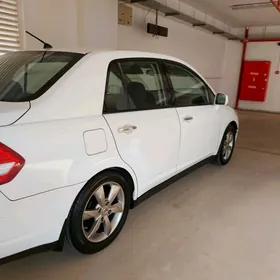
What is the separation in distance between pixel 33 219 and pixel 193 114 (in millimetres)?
1840

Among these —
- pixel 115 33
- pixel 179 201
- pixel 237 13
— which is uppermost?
pixel 237 13

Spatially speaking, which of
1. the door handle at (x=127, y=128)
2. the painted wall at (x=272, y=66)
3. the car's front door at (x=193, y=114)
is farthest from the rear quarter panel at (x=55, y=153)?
the painted wall at (x=272, y=66)

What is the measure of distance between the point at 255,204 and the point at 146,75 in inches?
67.0

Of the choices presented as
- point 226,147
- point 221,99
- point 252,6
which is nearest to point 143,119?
point 221,99

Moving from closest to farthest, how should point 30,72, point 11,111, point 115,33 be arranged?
point 11,111 → point 30,72 → point 115,33

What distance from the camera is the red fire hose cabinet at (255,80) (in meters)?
10.5

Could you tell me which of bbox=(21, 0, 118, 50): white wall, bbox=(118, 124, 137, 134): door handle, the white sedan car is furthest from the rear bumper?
bbox=(21, 0, 118, 50): white wall

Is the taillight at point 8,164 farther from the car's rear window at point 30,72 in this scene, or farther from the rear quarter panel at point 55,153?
the car's rear window at point 30,72

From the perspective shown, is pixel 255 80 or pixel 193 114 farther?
pixel 255 80

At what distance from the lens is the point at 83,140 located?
163cm

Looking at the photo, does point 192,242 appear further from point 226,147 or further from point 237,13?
point 237,13

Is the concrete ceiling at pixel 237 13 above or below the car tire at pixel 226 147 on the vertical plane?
above

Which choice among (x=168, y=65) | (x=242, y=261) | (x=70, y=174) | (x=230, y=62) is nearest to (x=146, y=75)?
(x=168, y=65)

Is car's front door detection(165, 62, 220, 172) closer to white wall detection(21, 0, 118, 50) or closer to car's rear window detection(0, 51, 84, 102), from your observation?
car's rear window detection(0, 51, 84, 102)
